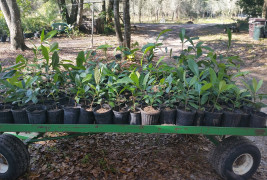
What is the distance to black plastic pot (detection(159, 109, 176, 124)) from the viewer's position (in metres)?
2.34

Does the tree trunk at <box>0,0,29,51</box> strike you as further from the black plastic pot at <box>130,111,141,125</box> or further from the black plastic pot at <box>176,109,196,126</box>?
the black plastic pot at <box>176,109,196,126</box>

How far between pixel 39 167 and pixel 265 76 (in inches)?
278

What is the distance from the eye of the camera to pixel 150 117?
7.49 ft

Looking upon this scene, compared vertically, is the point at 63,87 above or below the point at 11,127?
above

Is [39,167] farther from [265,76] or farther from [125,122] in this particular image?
[265,76]

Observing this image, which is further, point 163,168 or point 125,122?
point 163,168

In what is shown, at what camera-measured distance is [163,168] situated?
273 centimetres

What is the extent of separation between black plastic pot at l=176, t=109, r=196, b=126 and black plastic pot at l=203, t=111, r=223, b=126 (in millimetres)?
147

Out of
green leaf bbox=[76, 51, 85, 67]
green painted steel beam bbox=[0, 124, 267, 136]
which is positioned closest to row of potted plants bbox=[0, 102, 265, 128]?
green painted steel beam bbox=[0, 124, 267, 136]

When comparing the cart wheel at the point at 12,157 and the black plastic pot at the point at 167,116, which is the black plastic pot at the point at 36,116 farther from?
the black plastic pot at the point at 167,116

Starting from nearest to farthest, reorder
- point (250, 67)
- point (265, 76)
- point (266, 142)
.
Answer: point (266, 142)
point (265, 76)
point (250, 67)

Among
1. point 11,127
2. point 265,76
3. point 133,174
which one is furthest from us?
point 265,76

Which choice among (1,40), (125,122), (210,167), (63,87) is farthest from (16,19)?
(210,167)

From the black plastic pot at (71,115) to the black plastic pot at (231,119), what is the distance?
1531 millimetres
